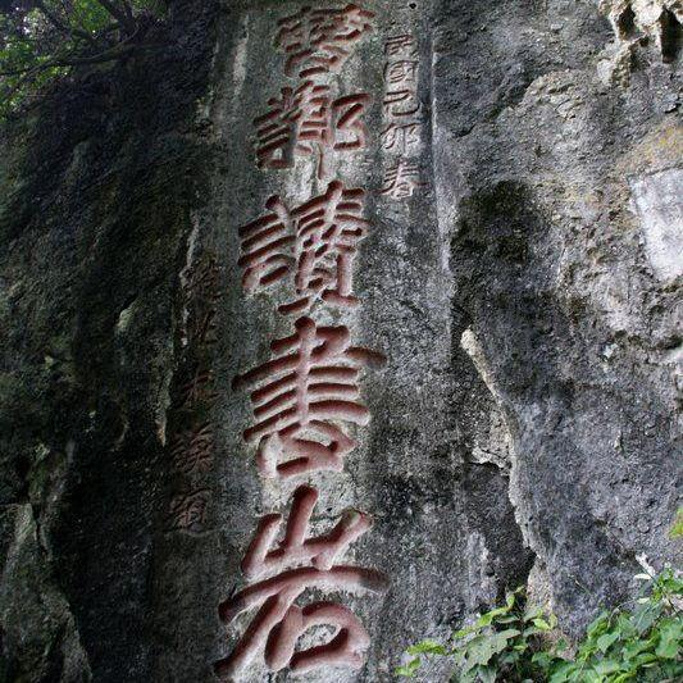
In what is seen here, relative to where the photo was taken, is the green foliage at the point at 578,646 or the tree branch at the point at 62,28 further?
the tree branch at the point at 62,28

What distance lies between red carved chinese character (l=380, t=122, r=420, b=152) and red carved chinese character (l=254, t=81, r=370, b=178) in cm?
11

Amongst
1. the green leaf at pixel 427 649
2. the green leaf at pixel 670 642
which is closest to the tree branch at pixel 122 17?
the green leaf at pixel 427 649

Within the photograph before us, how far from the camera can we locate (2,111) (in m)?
6.15

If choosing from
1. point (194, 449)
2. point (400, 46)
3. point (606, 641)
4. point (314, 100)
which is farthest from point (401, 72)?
point (606, 641)

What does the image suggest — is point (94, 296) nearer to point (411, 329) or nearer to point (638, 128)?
point (411, 329)

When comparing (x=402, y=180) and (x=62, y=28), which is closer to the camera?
(x=402, y=180)

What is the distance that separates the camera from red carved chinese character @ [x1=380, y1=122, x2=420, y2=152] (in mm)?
3998

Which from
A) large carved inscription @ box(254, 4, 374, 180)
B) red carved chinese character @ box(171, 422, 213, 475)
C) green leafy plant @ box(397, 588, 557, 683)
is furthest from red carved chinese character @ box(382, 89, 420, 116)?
green leafy plant @ box(397, 588, 557, 683)

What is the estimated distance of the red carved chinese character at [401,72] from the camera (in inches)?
169

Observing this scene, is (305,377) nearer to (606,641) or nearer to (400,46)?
(606,641)

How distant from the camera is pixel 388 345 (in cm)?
343

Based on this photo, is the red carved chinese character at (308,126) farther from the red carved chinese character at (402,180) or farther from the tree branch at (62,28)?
the tree branch at (62,28)

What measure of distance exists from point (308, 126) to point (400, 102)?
0.47 meters

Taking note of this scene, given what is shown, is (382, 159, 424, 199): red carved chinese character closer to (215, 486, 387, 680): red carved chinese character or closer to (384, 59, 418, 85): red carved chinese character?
(384, 59, 418, 85): red carved chinese character
